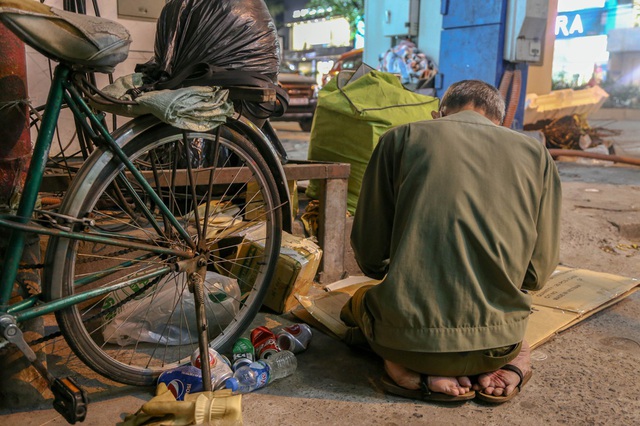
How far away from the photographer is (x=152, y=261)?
7.09 feet

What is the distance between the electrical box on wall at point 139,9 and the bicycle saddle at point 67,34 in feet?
8.19

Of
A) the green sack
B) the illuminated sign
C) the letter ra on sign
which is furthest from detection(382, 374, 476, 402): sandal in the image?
the letter ra on sign

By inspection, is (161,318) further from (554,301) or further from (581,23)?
(581,23)

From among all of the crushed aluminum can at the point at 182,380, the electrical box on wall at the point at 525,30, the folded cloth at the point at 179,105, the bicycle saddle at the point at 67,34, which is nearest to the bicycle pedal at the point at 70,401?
the crushed aluminum can at the point at 182,380

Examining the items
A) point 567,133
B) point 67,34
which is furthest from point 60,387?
point 567,133

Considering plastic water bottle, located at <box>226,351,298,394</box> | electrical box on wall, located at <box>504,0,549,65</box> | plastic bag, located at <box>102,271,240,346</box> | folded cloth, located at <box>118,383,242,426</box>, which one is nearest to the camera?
folded cloth, located at <box>118,383,242,426</box>

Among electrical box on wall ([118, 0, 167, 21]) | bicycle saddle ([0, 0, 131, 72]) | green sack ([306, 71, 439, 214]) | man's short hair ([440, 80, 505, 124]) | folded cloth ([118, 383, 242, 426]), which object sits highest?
electrical box on wall ([118, 0, 167, 21])

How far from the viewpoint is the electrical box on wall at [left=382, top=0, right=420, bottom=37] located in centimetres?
Result: 927

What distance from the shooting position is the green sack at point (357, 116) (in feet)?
12.2

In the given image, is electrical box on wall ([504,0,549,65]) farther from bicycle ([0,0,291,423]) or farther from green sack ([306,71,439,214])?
bicycle ([0,0,291,423])

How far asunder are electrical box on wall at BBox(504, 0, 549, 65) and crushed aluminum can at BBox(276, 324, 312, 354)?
5338 millimetres

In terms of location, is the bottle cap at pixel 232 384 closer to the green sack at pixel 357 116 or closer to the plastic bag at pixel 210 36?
the plastic bag at pixel 210 36

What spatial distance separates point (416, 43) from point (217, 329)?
7.68m

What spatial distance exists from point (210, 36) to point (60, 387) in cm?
181
